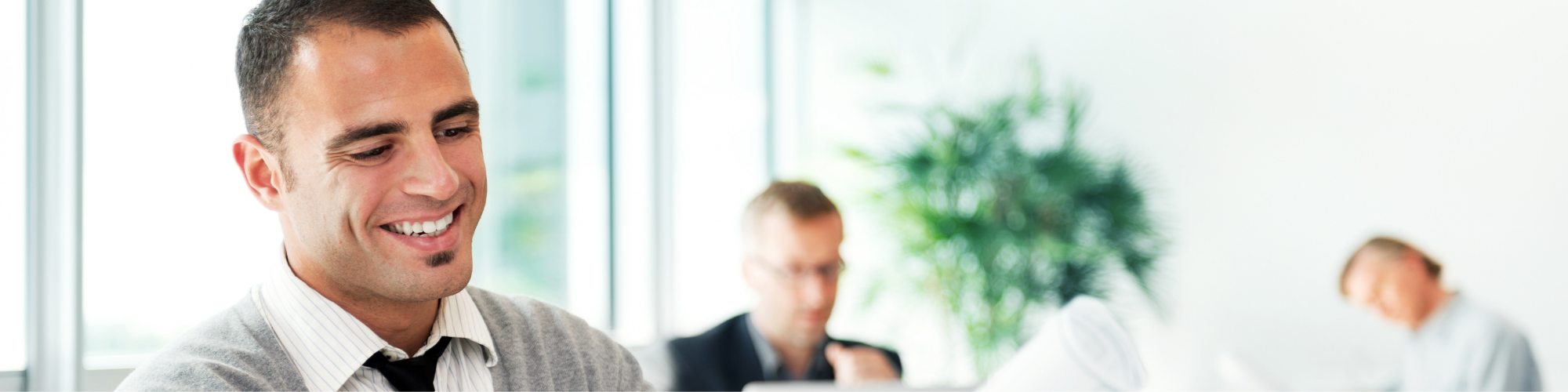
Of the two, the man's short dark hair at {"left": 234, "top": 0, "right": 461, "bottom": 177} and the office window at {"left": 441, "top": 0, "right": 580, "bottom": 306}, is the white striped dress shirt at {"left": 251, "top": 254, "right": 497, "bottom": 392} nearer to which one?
the man's short dark hair at {"left": 234, "top": 0, "right": 461, "bottom": 177}

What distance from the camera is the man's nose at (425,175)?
3.19ft

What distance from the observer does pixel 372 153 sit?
0.97m

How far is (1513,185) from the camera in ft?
12.9

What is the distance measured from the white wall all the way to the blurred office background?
0.01 meters

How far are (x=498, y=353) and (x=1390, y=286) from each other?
3327 mm

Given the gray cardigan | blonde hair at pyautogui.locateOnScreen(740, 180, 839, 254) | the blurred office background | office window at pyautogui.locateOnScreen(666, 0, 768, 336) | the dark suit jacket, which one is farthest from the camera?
office window at pyautogui.locateOnScreen(666, 0, 768, 336)

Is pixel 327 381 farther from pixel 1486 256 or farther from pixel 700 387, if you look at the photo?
pixel 1486 256

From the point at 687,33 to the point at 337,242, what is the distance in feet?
10.7

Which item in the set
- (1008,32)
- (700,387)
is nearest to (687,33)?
(1008,32)

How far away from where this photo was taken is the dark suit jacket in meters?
2.48

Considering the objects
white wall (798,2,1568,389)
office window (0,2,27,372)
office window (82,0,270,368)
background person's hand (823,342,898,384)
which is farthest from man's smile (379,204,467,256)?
white wall (798,2,1568,389)

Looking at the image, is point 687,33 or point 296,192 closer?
point 296,192

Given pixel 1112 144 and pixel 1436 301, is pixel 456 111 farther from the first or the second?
pixel 1112 144

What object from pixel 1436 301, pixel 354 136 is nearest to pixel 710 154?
pixel 1436 301
